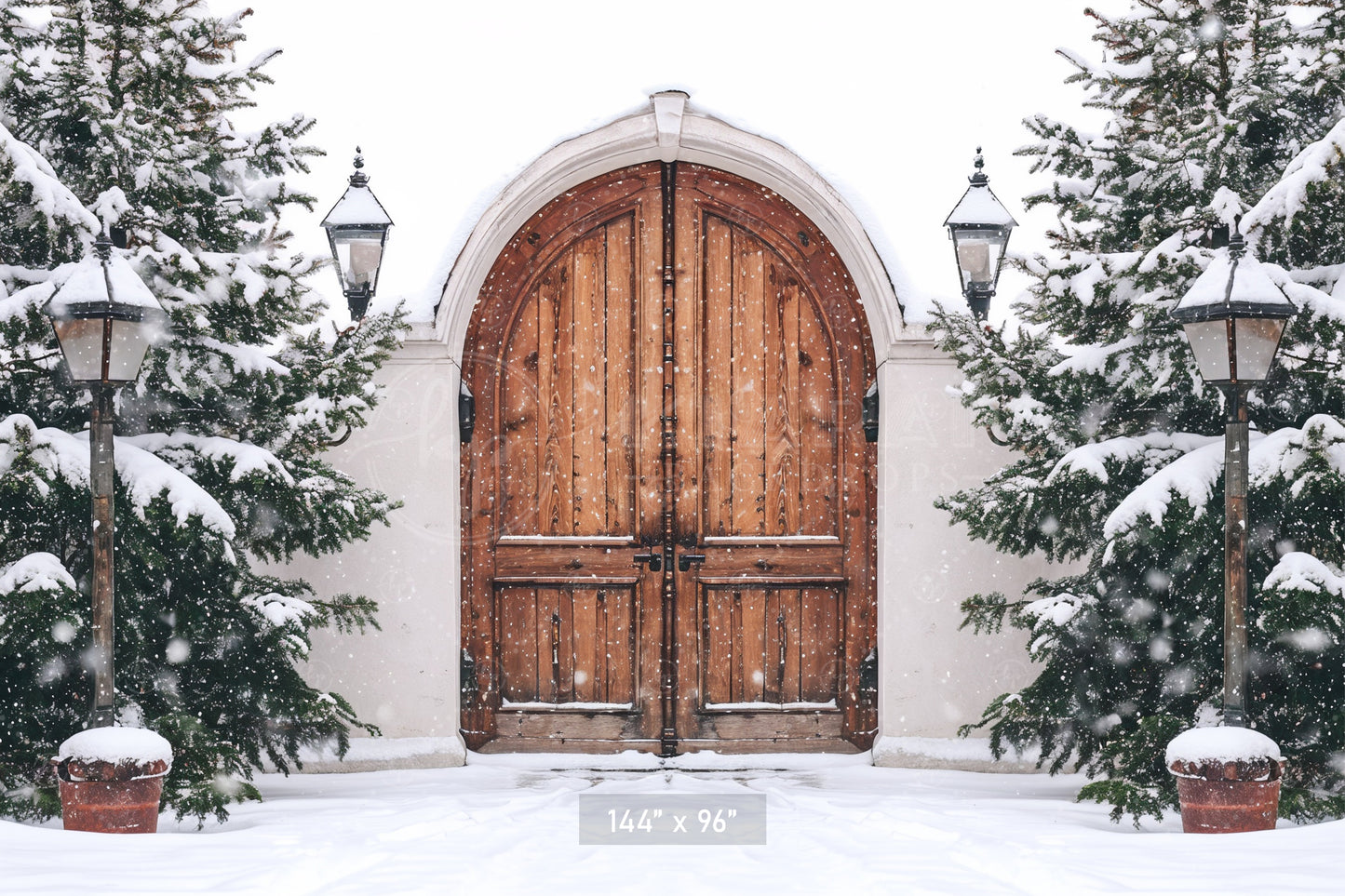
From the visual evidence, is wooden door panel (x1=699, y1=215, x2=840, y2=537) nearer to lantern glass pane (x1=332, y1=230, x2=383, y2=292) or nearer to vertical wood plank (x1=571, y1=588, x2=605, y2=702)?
vertical wood plank (x1=571, y1=588, x2=605, y2=702)

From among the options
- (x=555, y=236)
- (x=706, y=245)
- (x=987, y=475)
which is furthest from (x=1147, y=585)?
(x=555, y=236)

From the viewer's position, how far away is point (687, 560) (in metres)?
6.11

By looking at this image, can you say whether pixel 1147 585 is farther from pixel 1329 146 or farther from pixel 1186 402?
pixel 1329 146

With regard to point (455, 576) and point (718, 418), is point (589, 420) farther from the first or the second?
point (455, 576)

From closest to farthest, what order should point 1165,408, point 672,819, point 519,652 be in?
point 672,819 → point 1165,408 → point 519,652

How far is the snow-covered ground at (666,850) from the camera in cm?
348

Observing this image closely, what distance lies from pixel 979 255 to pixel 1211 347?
1.81 meters

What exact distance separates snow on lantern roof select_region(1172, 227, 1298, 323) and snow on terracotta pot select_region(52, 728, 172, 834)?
3.98 meters

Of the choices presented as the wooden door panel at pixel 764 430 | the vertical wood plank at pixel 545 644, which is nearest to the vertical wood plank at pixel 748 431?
the wooden door panel at pixel 764 430

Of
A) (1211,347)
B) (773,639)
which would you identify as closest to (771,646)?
(773,639)

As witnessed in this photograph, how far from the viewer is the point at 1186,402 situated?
4.87m

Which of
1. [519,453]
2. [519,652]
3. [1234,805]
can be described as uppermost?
[519,453]

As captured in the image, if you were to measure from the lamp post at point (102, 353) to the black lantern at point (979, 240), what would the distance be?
146 inches

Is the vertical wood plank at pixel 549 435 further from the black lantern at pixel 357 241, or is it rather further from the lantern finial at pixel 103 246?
the lantern finial at pixel 103 246
